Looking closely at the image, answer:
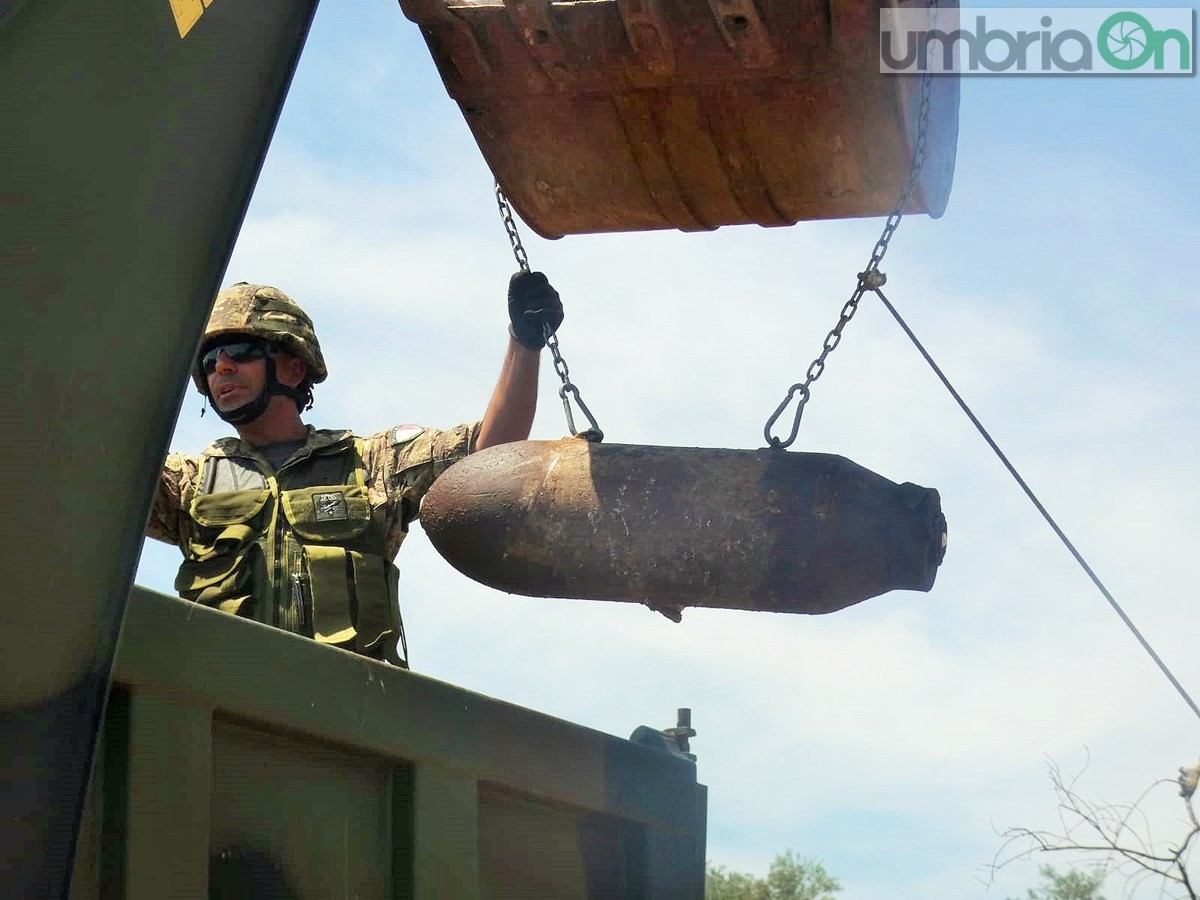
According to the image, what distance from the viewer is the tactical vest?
169 inches

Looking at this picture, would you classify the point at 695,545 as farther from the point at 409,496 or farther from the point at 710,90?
the point at 409,496

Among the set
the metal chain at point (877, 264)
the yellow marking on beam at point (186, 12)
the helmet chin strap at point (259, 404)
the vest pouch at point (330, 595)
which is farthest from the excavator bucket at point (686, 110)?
the helmet chin strap at point (259, 404)

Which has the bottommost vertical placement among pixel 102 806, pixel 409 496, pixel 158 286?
pixel 102 806

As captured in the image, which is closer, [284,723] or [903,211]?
[284,723]

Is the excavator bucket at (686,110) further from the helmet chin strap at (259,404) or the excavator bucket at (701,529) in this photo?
the helmet chin strap at (259,404)

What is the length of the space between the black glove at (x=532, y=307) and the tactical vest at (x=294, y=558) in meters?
0.96

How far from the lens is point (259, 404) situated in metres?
4.79

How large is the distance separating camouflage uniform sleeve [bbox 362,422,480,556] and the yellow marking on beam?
2.78m

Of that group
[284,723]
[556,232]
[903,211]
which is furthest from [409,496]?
[284,723]

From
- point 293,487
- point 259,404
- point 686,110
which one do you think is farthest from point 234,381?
point 686,110

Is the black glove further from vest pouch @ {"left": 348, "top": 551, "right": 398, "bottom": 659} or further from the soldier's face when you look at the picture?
the soldier's face

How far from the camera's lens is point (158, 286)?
5.96 feet

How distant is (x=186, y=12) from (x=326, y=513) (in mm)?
2722

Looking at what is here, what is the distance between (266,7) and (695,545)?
1336 millimetres
